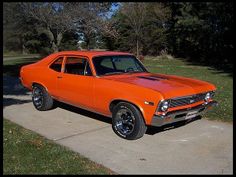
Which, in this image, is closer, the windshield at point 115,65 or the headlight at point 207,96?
the headlight at point 207,96

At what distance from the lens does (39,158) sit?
17.4ft

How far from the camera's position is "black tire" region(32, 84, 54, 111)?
814 centimetres

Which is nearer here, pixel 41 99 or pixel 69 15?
pixel 41 99

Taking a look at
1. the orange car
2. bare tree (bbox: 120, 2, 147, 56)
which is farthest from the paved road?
bare tree (bbox: 120, 2, 147, 56)

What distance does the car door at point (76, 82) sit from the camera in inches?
271

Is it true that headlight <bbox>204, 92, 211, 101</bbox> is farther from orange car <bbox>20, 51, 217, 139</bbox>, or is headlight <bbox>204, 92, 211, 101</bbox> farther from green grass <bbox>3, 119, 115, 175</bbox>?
green grass <bbox>3, 119, 115, 175</bbox>

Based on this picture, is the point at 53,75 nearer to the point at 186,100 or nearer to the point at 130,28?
the point at 186,100

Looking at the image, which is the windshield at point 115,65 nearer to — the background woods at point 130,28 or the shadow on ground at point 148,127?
the shadow on ground at point 148,127

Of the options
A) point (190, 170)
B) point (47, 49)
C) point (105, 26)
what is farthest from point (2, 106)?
point (47, 49)

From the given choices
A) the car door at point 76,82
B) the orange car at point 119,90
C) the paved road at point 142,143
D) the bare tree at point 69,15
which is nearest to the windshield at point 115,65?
the orange car at point 119,90

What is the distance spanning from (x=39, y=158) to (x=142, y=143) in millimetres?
1738

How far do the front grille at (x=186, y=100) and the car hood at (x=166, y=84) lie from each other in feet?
0.23

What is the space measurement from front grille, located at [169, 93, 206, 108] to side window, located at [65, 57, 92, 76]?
1.85 meters

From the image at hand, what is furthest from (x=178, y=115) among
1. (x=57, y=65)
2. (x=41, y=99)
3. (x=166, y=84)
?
(x=41, y=99)
